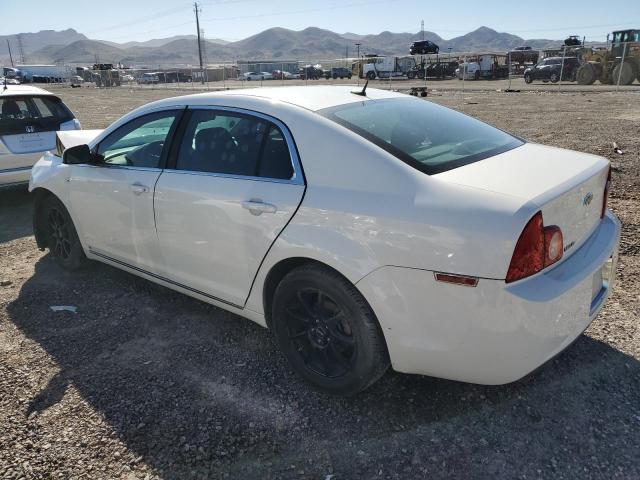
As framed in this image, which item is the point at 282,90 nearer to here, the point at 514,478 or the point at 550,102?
the point at 514,478

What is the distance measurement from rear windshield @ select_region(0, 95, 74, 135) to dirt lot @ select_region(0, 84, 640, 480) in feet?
11.8

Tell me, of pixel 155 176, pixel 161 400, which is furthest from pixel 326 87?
A: pixel 161 400

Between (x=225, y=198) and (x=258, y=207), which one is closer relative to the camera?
(x=258, y=207)

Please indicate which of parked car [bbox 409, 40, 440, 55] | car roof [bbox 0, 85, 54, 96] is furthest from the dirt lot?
parked car [bbox 409, 40, 440, 55]

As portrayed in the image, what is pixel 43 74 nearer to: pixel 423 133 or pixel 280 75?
pixel 280 75

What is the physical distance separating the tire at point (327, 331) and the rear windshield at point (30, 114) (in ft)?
17.7

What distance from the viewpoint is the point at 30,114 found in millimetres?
6883

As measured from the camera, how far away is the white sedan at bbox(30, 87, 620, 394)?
7.18 ft

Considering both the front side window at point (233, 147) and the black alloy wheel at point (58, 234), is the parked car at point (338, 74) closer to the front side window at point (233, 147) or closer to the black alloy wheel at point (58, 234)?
the black alloy wheel at point (58, 234)

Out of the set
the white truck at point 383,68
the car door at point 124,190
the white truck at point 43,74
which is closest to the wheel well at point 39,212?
the car door at point 124,190

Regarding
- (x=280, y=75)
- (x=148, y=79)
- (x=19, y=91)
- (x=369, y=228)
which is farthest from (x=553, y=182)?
(x=280, y=75)

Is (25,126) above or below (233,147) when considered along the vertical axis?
below

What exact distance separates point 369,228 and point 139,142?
2.26 metres

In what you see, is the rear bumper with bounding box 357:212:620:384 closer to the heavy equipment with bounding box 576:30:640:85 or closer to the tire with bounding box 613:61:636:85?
the heavy equipment with bounding box 576:30:640:85
